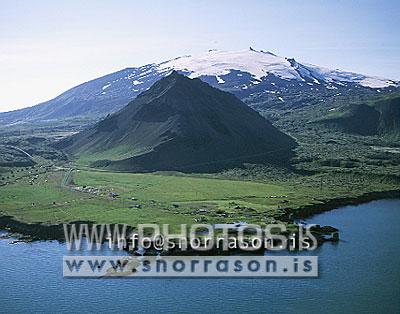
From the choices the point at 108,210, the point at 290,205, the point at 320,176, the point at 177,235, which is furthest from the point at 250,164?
the point at 177,235

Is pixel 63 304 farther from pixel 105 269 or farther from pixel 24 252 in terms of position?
pixel 24 252

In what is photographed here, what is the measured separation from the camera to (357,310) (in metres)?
67.2

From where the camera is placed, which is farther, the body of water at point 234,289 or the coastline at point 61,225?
the coastline at point 61,225

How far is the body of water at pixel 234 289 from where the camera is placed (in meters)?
69.2

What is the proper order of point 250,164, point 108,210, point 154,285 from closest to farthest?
point 154,285 → point 108,210 → point 250,164

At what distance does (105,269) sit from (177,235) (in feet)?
58.9

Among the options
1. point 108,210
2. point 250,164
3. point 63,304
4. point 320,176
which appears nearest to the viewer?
point 63,304

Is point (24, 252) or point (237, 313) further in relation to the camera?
point (24, 252)

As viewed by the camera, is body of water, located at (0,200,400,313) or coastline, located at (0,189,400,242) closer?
body of water, located at (0,200,400,313)

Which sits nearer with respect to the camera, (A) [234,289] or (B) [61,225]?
(A) [234,289]

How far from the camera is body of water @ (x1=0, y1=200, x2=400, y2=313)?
69250mm

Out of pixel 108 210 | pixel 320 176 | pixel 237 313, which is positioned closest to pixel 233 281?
pixel 237 313

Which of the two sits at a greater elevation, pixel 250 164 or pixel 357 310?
pixel 250 164

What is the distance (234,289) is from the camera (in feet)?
244
